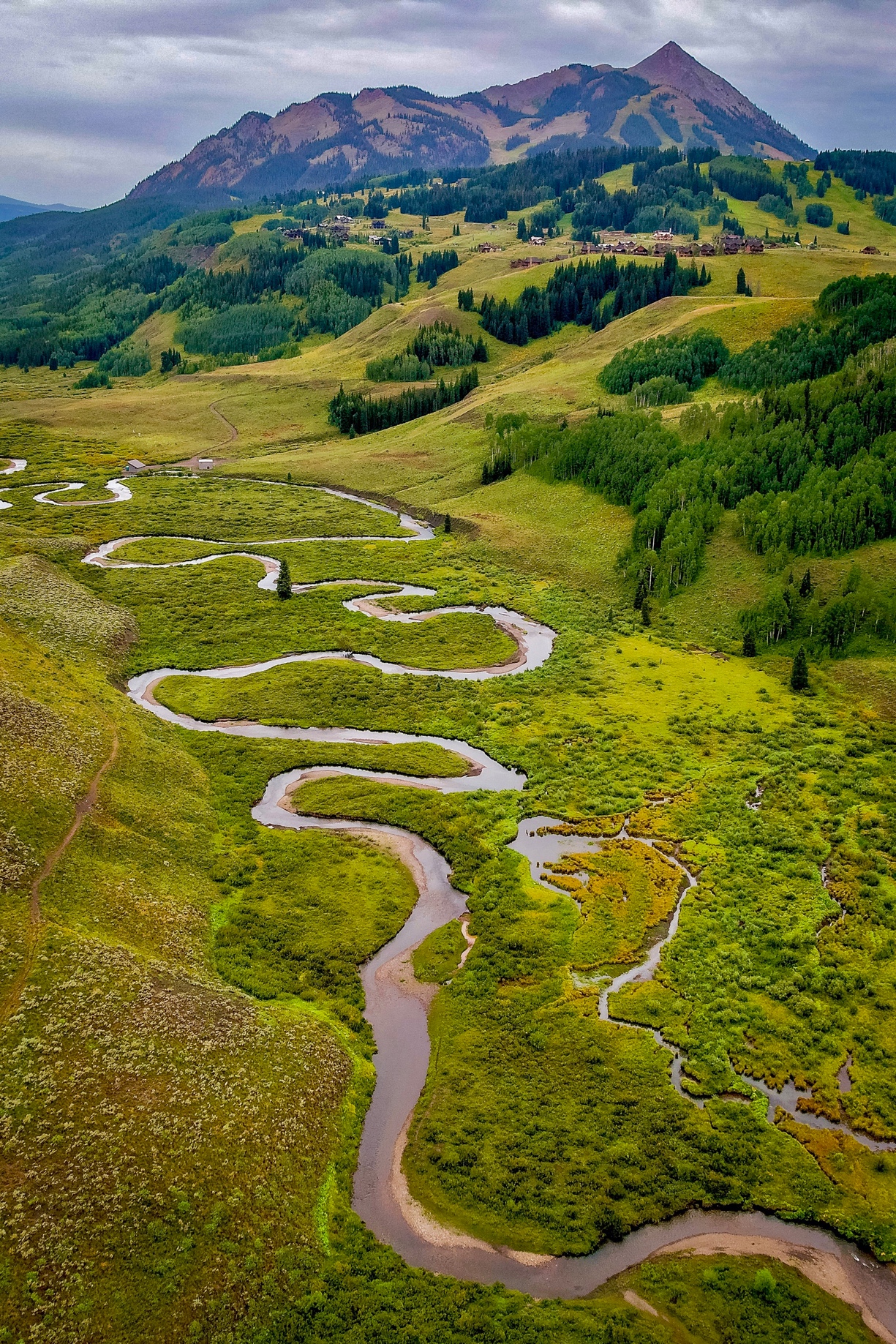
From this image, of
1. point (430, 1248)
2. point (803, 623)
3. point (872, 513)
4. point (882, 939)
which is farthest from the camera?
point (872, 513)

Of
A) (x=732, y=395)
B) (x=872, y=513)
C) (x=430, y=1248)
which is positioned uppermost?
(x=732, y=395)

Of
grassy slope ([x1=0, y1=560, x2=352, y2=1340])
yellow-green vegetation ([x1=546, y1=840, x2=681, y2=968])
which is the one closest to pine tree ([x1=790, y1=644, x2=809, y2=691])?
yellow-green vegetation ([x1=546, y1=840, x2=681, y2=968])

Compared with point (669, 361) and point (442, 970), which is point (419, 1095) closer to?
point (442, 970)

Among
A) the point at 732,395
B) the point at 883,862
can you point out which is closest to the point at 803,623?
the point at 883,862

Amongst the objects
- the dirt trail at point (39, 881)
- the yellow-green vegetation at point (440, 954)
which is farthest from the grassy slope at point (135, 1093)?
the yellow-green vegetation at point (440, 954)

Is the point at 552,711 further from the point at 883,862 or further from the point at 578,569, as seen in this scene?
the point at 578,569
